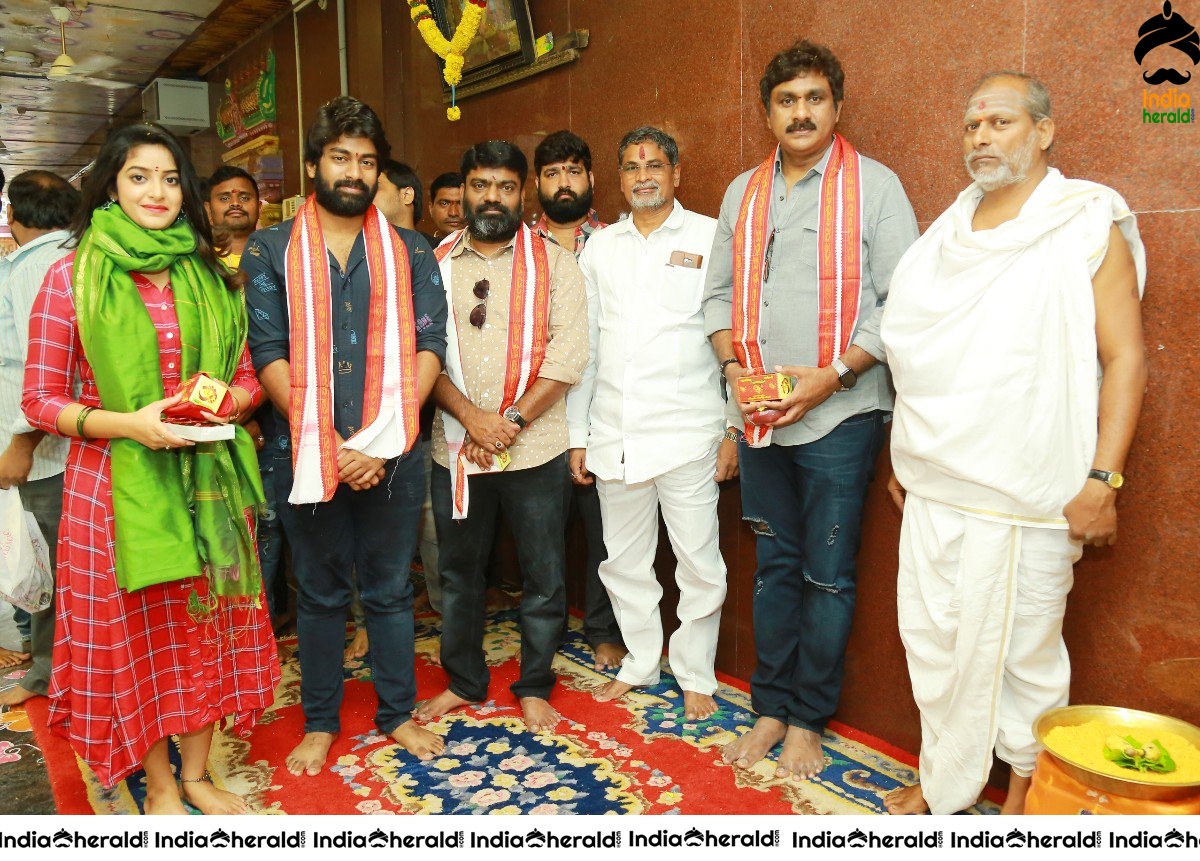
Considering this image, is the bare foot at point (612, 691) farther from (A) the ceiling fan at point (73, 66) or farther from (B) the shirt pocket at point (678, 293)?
(A) the ceiling fan at point (73, 66)

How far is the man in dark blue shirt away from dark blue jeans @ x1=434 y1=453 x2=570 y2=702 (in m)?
0.19

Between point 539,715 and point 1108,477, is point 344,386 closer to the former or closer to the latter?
point 539,715

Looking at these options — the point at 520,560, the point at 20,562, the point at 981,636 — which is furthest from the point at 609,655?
the point at 20,562

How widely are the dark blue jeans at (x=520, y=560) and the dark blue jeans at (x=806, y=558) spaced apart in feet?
2.16

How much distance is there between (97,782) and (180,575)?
980 mm

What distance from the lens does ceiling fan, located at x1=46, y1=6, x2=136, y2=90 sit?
676 centimetres

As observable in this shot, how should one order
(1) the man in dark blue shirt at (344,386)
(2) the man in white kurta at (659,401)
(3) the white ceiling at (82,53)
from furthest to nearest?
(3) the white ceiling at (82,53), (2) the man in white kurta at (659,401), (1) the man in dark blue shirt at (344,386)

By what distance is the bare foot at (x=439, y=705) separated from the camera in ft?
10.0

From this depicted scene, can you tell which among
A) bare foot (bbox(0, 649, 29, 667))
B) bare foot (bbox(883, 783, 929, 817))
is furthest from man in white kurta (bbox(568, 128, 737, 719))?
bare foot (bbox(0, 649, 29, 667))

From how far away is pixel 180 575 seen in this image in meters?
2.19

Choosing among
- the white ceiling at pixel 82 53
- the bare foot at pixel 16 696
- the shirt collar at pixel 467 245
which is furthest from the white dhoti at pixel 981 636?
the white ceiling at pixel 82 53

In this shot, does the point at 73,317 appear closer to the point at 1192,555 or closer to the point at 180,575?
the point at 180,575

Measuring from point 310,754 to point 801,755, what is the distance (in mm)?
1484

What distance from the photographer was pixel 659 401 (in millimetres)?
3016
